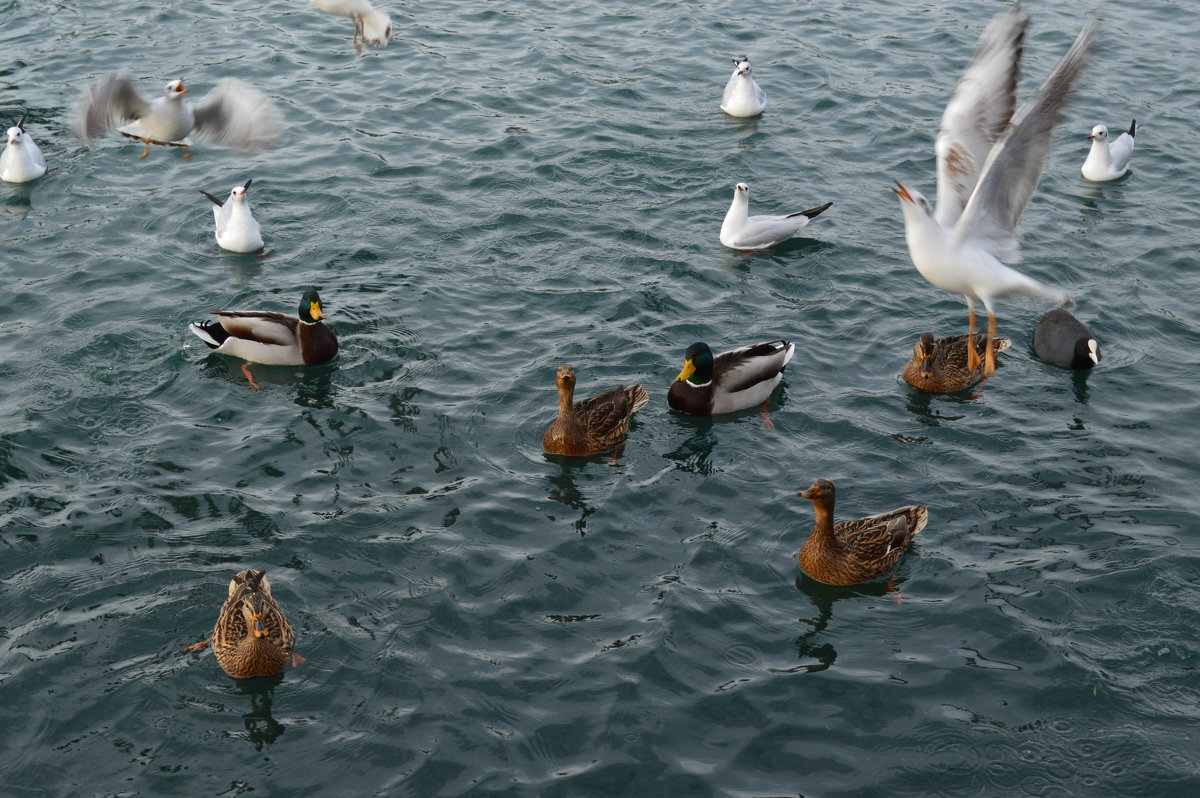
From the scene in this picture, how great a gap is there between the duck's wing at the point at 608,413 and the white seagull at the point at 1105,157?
9316mm

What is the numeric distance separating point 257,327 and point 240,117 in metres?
2.92

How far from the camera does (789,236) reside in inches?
640

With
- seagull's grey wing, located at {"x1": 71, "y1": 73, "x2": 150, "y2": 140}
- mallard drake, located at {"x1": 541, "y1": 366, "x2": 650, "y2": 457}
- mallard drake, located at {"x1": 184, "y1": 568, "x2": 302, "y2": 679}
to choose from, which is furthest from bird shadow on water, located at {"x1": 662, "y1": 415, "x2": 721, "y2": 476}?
seagull's grey wing, located at {"x1": 71, "y1": 73, "x2": 150, "y2": 140}

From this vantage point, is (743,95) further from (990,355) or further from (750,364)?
(990,355)

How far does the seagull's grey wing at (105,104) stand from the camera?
13.3 metres

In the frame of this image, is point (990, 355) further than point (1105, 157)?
No

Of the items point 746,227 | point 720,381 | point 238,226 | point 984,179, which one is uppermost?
point 984,179

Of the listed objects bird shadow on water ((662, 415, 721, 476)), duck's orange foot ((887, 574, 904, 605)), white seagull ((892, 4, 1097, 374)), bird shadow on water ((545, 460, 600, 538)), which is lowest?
bird shadow on water ((545, 460, 600, 538))

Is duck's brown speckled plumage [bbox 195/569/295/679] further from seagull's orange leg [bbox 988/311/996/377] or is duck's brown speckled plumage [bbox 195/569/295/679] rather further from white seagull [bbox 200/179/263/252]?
seagull's orange leg [bbox 988/311/996/377]

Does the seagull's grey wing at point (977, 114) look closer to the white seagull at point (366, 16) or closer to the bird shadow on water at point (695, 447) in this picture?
the bird shadow on water at point (695, 447)

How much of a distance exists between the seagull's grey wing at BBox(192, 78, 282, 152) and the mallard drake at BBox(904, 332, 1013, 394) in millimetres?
7974

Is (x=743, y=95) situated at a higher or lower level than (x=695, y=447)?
higher

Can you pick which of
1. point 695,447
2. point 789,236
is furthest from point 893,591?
point 789,236

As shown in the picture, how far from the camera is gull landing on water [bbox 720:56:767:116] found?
19141 mm
